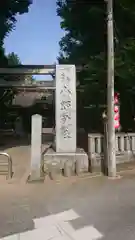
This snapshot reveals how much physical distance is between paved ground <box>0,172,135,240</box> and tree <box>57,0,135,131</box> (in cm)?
461

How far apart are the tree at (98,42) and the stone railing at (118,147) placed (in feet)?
7.32

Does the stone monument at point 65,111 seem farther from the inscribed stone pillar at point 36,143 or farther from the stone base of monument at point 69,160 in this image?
the inscribed stone pillar at point 36,143

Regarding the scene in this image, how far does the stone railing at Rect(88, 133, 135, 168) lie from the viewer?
10.6 meters

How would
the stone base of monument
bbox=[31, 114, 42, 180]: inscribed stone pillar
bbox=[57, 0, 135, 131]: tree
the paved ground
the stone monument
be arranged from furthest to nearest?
1. bbox=[57, 0, 135, 131]: tree
2. the stone monument
3. the stone base of monument
4. bbox=[31, 114, 42, 180]: inscribed stone pillar
5. the paved ground

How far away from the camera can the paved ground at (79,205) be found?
555cm

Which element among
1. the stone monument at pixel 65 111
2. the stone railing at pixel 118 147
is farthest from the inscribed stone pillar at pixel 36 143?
the stone railing at pixel 118 147

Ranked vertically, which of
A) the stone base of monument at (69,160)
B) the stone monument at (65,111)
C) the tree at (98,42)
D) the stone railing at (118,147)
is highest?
Answer: the tree at (98,42)

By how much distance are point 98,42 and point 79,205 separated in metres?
11.0

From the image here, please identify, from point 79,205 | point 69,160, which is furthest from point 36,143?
point 79,205

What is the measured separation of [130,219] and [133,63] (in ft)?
23.2

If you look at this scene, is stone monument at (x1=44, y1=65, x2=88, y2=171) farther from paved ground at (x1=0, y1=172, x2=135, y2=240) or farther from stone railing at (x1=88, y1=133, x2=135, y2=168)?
paved ground at (x1=0, y1=172, x2=135, y2=240)

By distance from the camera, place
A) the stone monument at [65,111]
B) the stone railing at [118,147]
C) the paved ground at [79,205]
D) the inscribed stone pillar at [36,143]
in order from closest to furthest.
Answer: the paved ground at [79,205], the inscribed stone pillar at [36,143], the stone railing at [118,147], the stone monument at [65,111]

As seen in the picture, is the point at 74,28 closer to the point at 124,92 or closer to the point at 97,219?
the point at 124,92

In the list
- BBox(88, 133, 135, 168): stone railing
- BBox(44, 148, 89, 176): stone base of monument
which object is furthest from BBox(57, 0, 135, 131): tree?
BBox(44, 148, 89, 176): stone base of monument
